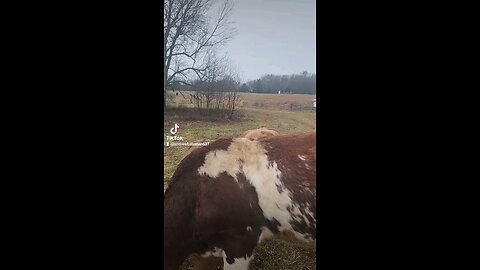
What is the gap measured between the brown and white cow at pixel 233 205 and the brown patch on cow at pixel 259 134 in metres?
0.12

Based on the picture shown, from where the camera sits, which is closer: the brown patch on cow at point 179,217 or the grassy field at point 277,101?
the brown patch on cow at point 179,217

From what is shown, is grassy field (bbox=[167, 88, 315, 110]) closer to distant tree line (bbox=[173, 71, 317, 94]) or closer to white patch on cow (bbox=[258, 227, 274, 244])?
distant tree line (bbox=[173, 71, 317, 94])

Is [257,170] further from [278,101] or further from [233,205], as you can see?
[278,101]

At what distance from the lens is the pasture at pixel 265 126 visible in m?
1.89

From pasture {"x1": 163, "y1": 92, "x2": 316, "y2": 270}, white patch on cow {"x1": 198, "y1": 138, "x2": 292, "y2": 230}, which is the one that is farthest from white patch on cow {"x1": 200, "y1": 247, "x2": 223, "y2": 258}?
white patch on cow {"x1": 198, "y1": 138, "x2": 292, "y2": 230}

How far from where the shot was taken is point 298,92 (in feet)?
6.57

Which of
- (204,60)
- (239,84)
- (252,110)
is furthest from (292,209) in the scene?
(204,60)

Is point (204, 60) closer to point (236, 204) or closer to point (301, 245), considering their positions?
point (236, 204)

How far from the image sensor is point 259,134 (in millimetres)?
1979

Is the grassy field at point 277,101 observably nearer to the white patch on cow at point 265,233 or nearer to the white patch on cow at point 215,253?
the white patch on cow at point 265,233

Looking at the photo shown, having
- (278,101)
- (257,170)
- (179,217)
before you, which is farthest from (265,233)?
(278,101)

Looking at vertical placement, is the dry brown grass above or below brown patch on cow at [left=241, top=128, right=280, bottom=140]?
above

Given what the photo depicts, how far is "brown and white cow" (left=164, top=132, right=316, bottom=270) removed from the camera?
6.15 feet

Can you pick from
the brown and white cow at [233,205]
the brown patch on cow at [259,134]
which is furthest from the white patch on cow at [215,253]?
the brown patch on cow at [259,134]
